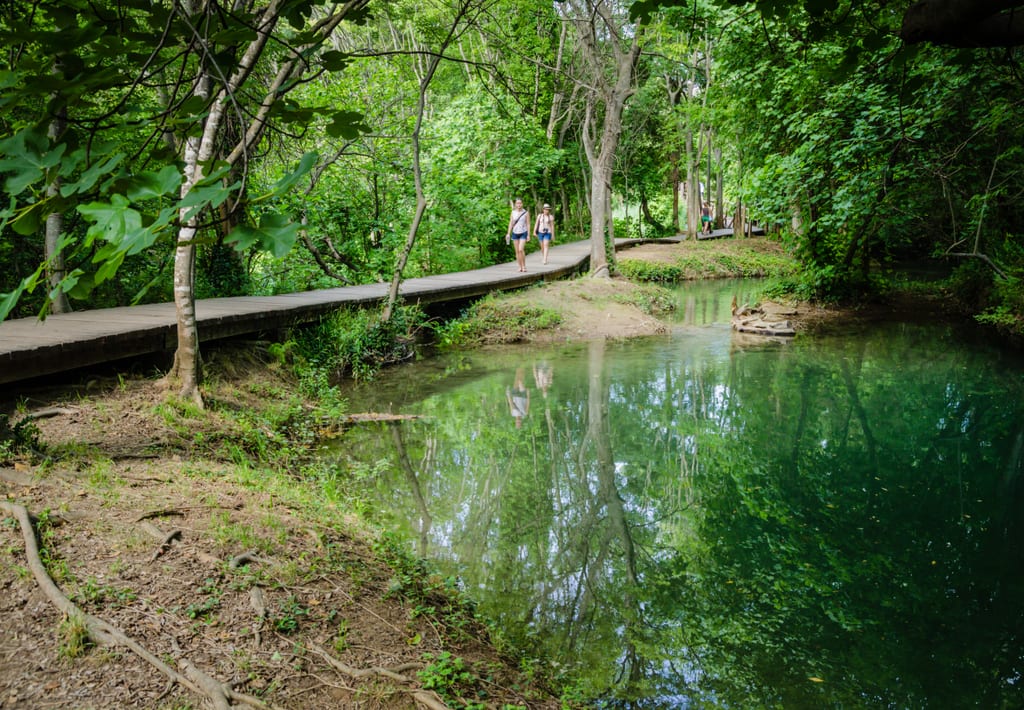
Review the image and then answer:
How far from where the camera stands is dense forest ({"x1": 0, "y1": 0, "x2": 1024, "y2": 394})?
1636mm

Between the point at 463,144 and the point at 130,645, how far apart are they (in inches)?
686

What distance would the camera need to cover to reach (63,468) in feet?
14.9

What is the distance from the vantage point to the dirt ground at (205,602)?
9.04ft

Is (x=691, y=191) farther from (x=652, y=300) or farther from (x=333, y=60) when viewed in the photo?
(x=333, y=60)

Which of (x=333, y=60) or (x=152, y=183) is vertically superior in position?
(x=333, y=60)

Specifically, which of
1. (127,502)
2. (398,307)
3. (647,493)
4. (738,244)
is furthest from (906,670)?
(738,244)

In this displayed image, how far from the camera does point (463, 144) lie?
1884cm

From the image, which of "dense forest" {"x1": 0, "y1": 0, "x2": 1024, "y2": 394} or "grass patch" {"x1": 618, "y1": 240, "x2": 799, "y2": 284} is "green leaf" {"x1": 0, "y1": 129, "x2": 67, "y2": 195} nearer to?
"dense forest" {"x1": 0, "y1": 0, "x2": 1024, "y2": 394}

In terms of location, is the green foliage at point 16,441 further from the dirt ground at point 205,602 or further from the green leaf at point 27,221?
the green leaf at point 27,221

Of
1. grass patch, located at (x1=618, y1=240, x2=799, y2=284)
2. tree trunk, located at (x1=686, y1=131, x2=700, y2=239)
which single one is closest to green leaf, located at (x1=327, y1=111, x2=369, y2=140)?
grass patch, located at (x1=618, y1=240, x2=799, y2=284)

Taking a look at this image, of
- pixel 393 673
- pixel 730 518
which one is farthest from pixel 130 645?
pixel 730 518

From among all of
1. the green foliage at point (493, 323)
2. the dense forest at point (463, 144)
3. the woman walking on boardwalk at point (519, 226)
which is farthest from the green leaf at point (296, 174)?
the woman walking on boardwalk at point (519, 226)

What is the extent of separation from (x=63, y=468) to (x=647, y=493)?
182 inches

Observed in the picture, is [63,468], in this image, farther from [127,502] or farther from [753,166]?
[753,166]
